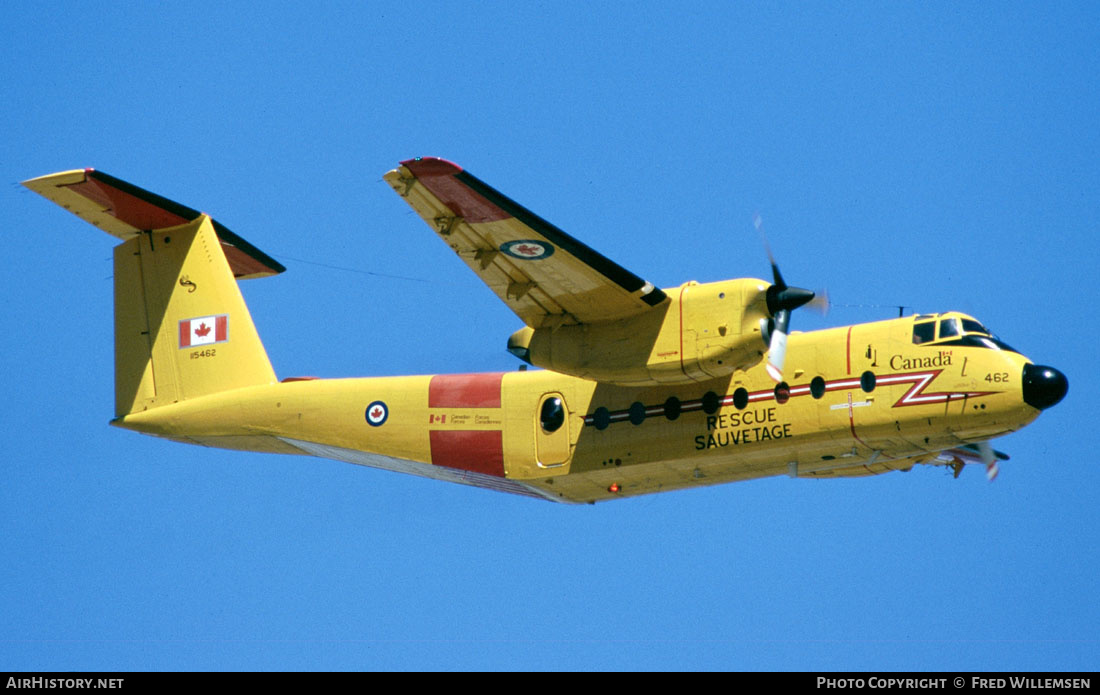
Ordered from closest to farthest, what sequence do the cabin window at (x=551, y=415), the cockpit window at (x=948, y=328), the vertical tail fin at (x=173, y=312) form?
the cockpit window at (x=948, y=328) < the cabin window at (x=551, y=415) < the vertical tail fin at (x=173, y=312)

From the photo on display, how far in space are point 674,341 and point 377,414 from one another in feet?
14.7

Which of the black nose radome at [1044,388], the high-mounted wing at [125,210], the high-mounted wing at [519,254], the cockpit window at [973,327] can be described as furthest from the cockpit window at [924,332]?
the high-mounted wing at [125,210]

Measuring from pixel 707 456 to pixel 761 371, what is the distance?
1.17m

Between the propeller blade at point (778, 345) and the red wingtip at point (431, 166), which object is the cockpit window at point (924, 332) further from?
the red wingtip at point (431, 166)

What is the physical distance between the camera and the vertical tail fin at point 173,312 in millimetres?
18953

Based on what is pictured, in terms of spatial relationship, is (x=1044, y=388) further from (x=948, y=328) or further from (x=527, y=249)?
(x=527, y=249)

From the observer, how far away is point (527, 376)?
17406mm

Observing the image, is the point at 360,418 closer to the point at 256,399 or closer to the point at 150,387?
the point at 256,399

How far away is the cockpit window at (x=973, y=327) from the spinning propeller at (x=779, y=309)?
5.56 feet

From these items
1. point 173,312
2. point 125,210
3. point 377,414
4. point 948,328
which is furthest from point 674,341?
point 125,210

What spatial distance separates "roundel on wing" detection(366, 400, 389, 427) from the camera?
58.7 ft

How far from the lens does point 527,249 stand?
15305mm

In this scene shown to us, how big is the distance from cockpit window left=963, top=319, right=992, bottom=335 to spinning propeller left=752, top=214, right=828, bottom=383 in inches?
66.8

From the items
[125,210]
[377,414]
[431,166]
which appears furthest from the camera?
[125,210]
